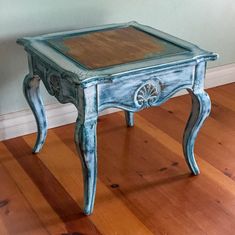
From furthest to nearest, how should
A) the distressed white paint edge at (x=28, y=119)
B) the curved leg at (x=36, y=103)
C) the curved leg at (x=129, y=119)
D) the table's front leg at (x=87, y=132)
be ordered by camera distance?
the curved leg at (x=129, y=119) < the distressed white paint edge at (x=28, y=119) < the curved leg at (x=36, y=103) < the table's front leg at (x=87, y=132)

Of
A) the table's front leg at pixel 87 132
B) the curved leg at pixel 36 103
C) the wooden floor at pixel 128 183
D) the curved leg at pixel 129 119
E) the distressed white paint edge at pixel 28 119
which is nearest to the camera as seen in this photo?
the table's front leg at pixel 87 132

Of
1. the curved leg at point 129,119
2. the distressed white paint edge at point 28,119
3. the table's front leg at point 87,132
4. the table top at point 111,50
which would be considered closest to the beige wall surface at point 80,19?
the distressed white paint edge at point 28,119

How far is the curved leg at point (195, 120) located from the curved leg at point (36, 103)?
1.87 feet

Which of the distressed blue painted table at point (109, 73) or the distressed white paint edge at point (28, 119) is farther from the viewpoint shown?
the distressed white paint edge at point (28, 119)

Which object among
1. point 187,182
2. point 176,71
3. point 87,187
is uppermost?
point 176,71

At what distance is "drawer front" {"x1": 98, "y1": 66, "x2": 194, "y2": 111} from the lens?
140cm

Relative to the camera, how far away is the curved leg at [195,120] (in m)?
1.59

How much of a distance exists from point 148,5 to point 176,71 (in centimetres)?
69

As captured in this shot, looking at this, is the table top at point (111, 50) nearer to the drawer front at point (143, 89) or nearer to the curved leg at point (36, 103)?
the drawer front at point (143, 89)

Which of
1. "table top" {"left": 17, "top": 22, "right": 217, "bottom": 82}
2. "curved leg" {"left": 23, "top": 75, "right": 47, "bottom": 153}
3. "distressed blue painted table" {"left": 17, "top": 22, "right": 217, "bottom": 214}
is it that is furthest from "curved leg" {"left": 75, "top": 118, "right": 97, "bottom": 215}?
"curved leg" {"left": 23, "top": 75, "right": 47, "bottom": 153}

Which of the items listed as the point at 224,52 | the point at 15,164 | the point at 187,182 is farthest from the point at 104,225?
the point at 224,52

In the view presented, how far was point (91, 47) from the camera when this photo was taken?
157cm

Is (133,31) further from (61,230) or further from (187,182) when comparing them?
(61,230)

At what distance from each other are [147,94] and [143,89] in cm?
3
